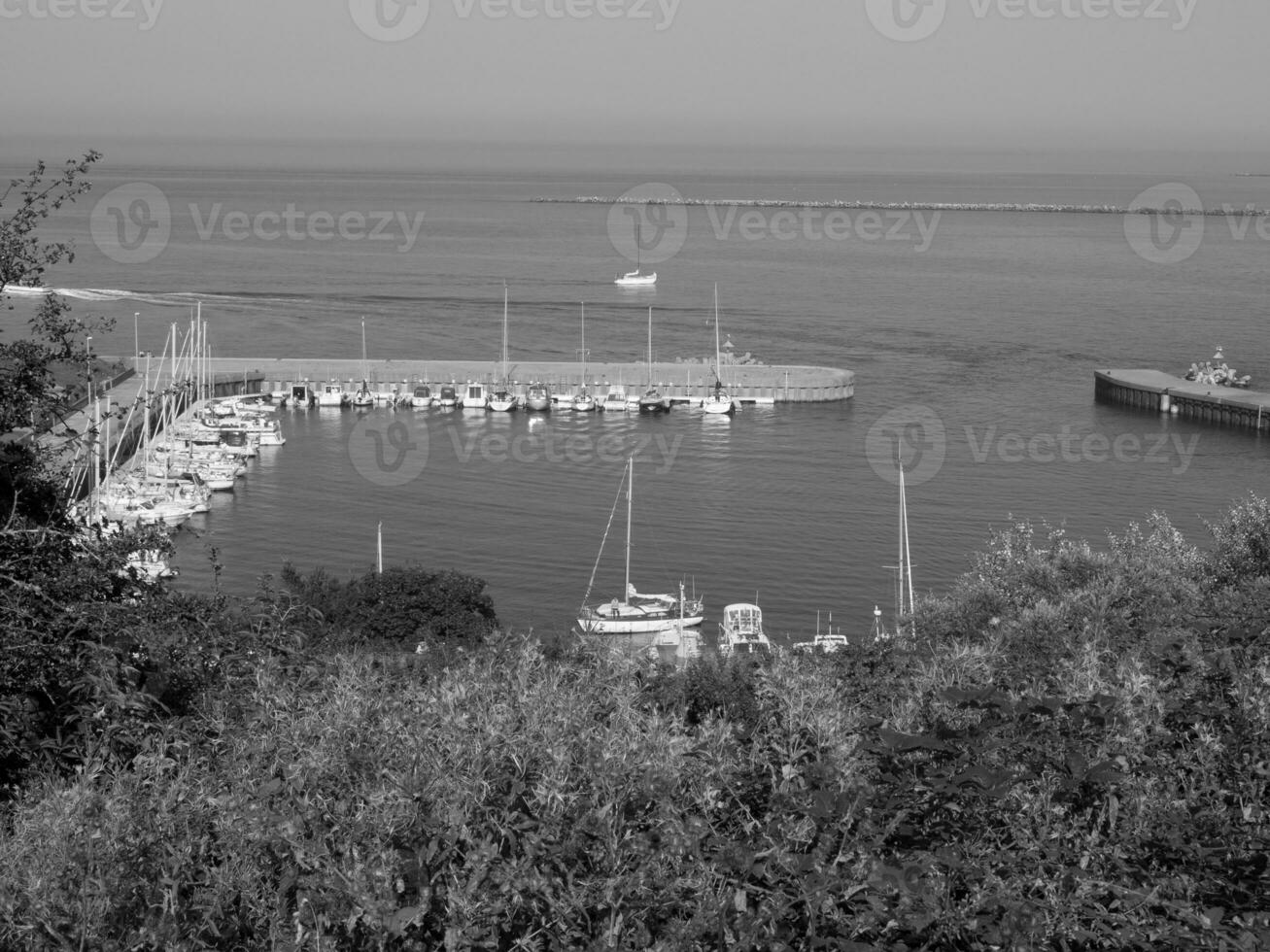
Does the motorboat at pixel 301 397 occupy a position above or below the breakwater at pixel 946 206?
below

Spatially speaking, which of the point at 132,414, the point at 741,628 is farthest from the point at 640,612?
the point at 132,414

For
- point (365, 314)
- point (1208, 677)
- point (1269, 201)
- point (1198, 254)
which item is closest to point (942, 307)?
point (365, 314)

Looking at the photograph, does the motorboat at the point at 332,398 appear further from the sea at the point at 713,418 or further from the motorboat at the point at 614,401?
the motorboat at the point at 614,401

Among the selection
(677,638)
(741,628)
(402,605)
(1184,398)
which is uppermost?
(1184,398)

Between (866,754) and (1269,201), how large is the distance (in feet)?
491

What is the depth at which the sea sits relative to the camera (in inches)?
771

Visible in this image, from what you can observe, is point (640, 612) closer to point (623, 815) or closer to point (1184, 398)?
point (623, 815)

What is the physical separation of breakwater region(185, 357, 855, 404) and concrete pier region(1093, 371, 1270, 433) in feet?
20.4

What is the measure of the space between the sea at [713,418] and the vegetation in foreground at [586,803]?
4.14 feet

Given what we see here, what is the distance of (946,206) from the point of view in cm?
12669

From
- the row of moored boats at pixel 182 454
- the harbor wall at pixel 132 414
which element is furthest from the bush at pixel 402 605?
the harbor wall at pixel 132 414

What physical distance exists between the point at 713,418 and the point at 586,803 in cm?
2879

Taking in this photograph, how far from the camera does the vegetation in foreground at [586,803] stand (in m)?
2.90

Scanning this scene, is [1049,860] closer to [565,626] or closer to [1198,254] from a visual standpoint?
[565,626]
